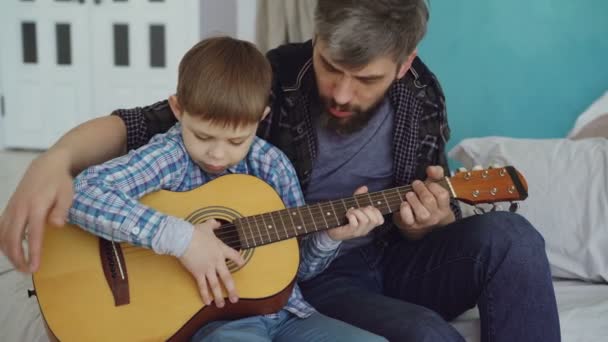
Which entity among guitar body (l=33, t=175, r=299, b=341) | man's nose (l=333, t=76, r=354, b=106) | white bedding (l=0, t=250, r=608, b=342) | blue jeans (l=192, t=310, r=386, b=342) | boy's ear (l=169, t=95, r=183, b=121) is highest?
man's nose (l=333, t=76, r=354, b=106)

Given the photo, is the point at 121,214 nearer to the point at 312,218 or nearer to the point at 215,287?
the point at 215,287

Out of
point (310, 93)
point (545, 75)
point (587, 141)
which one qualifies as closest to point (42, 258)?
point (310, 93)

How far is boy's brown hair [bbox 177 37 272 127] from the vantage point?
1028mm

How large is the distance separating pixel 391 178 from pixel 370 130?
0.12m

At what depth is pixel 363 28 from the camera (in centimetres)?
111

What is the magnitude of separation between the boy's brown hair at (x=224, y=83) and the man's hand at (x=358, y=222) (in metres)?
0.25

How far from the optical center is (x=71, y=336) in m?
0.92

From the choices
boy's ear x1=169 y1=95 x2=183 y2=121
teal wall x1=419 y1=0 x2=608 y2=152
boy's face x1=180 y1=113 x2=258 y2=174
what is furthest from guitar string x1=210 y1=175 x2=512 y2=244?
teal wall x1=419 y1=0 x2=608 y2=152

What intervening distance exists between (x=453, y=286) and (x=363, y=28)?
529 millimetres

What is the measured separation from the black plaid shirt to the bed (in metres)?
0.32

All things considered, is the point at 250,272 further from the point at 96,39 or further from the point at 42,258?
the point at 96,39

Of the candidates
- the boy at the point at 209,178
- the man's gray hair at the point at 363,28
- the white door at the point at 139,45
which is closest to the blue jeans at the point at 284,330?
the boy at the point at 209,178

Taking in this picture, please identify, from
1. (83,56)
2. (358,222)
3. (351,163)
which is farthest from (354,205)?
(83,56)

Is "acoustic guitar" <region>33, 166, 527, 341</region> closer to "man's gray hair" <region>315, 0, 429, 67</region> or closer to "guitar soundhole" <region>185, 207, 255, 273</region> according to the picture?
"guitar soundhole" <region>185, 207, 255, 273</region>
